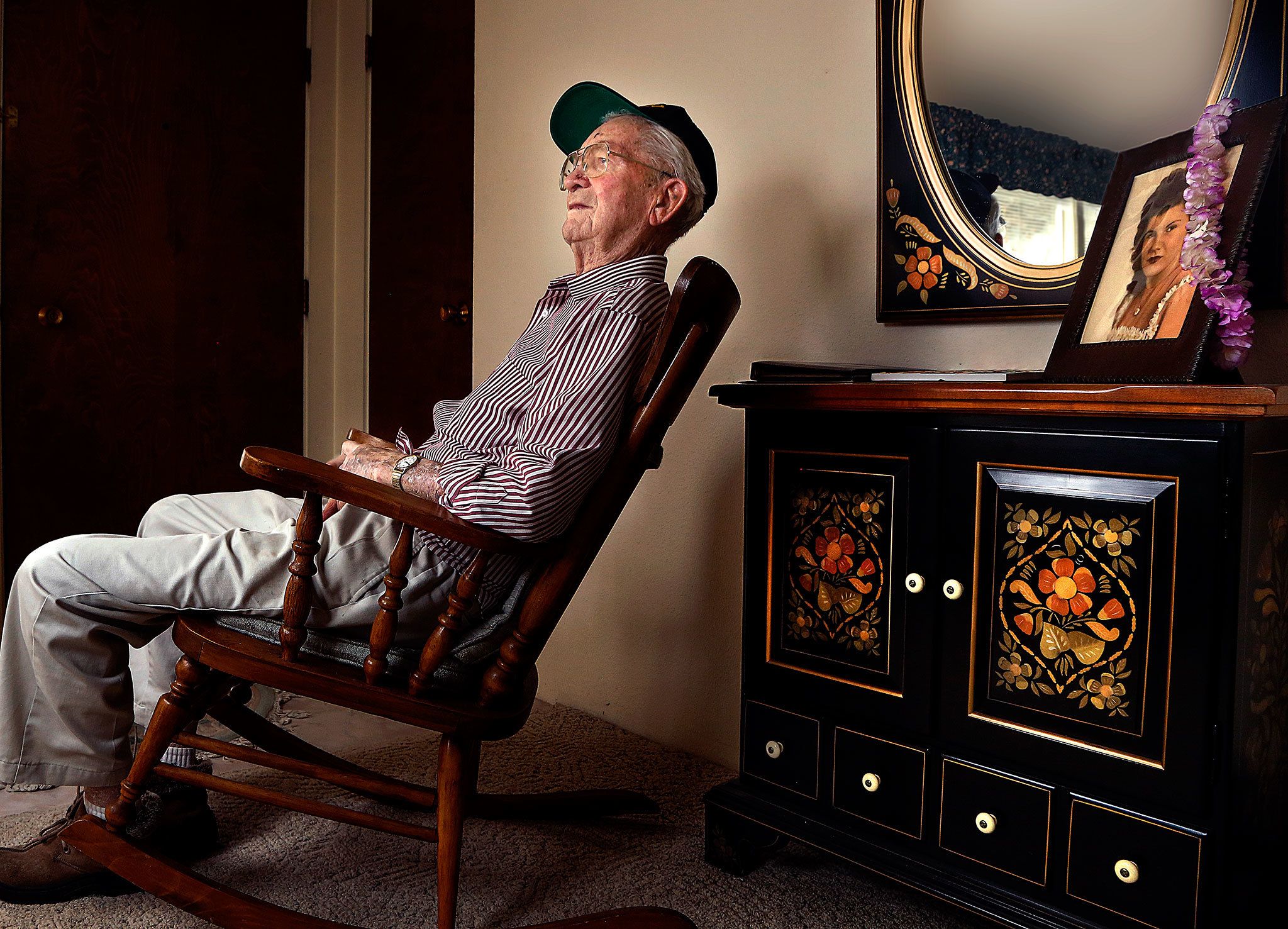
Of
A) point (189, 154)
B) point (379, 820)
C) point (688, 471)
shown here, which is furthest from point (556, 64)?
point (379, 820)

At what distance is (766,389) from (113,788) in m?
1.28

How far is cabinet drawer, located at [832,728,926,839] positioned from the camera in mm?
1495

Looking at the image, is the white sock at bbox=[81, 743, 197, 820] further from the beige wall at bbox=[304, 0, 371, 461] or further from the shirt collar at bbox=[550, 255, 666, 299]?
the beige wall at bbox=[304, 0, 371, 461]

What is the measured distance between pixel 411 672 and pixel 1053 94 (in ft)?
4.83

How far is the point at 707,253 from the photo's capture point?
2.38m

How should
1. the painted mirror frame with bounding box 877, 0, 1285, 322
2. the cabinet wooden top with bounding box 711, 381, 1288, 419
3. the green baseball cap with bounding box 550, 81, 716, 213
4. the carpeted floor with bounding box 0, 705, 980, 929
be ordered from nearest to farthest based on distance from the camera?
1. the cabinet wooden top with bounding box 711, 381, 1288, 419
2. the carpeted floor with bounding box 0, 705, 980, 929
3. the painted mirror frame with bounding box 877, 0, 1285, 322
4. the green baseball cap with bounding box 550, 81, 716, 213

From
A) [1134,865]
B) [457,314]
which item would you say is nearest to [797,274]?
[1134,865]

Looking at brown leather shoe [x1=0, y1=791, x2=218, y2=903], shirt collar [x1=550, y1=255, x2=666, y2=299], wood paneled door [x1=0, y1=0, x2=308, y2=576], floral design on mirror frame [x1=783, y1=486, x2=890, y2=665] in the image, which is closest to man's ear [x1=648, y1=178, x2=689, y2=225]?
shirt collar [x1=550, y1=255, x2=666, y2=299]

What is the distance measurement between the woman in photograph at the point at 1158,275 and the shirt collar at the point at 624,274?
73 cm

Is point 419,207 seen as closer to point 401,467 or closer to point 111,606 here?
point 401,467

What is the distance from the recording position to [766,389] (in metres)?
1.63

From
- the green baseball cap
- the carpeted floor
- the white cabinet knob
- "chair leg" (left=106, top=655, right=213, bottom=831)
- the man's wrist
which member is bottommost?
the carpeted floor

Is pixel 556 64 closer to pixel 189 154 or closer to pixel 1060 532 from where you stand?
pixel 189 154

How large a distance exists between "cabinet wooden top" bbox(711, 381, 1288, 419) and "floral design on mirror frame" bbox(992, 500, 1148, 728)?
5.7 inches
